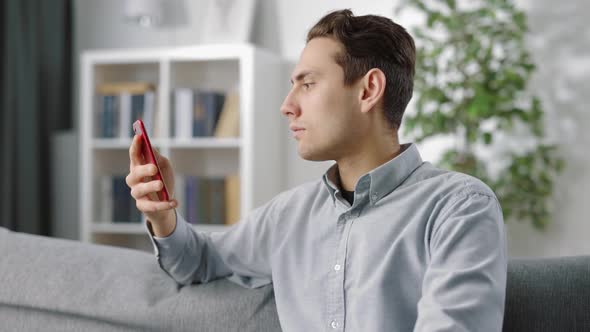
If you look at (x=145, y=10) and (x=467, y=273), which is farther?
(x=145, y=10)

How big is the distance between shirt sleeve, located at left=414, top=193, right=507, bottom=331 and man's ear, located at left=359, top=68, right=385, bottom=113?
0.30m

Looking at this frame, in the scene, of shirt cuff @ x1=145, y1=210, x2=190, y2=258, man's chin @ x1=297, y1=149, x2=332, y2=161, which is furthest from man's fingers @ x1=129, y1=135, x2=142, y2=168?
man's chin @ x1=297, y1=149, x2=332, y2=161

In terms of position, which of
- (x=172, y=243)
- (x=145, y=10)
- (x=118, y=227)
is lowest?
(x=118, y=227)

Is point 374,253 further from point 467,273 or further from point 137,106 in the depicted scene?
point 137,106

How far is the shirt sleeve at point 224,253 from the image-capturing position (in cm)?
139

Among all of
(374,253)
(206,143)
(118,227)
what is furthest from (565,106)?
(374,253)

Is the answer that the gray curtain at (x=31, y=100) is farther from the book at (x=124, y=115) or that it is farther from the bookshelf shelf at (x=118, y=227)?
the book at (x=124, y=115)

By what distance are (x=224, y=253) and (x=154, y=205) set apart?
212mm

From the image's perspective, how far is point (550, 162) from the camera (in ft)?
10.8

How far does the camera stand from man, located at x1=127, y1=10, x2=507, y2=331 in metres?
1.08

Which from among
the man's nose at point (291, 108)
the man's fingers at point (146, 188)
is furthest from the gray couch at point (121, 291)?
the man's nose at point (291, 108)

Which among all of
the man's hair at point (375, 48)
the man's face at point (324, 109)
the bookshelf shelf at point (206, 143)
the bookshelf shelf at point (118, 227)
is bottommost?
the bookshelf shelf at point (118, 227)

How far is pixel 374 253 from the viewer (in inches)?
47.9

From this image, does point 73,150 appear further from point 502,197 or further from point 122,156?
point 502,197
